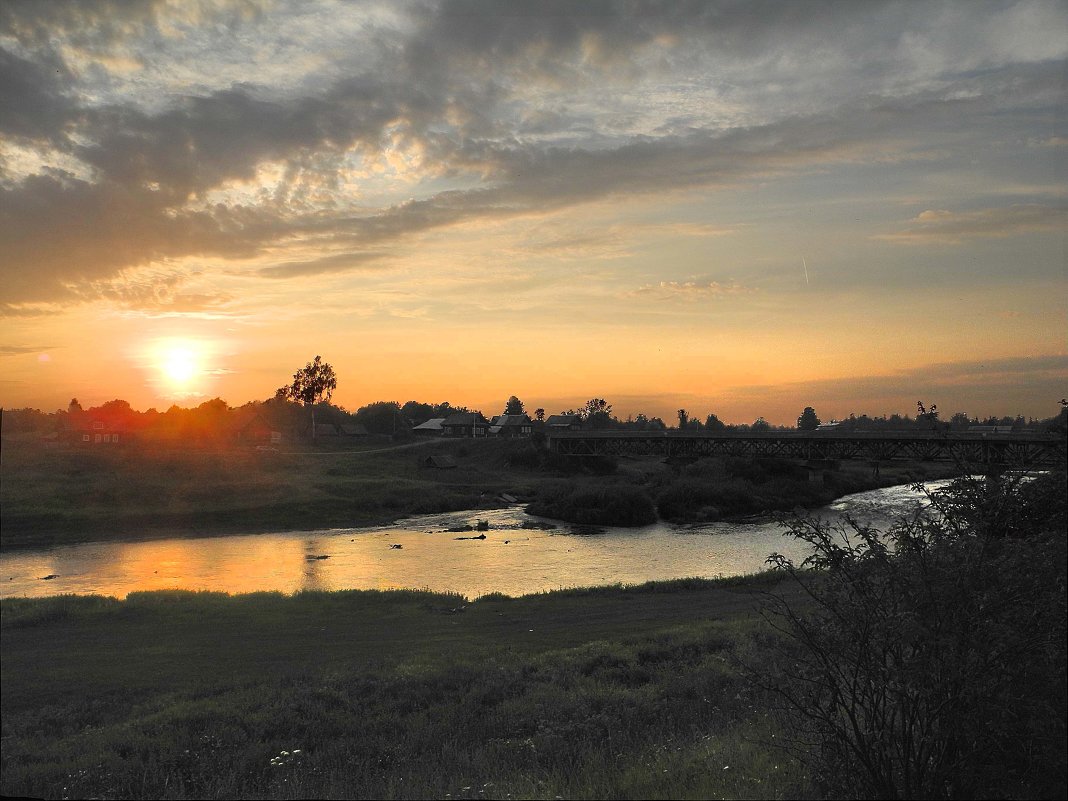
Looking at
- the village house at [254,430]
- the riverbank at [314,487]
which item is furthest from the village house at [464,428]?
the riverbank at [314,487]

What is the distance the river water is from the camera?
3772 centimetres

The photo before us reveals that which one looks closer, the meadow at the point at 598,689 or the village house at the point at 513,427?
the meadow at the point at 598,689

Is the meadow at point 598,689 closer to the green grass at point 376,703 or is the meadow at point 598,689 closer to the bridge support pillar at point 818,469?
the green grass at point 376,703

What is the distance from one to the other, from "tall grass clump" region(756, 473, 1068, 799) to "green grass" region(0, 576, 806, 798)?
1697 mm

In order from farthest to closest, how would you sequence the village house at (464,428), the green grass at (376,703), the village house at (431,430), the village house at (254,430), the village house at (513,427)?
the village house at (431,430) → the village house at (464,428) → the village house at (513,427) → the village house at (254,430) → the green grass at (376,703)

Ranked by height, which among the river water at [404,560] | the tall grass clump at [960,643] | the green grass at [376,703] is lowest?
the river water at [404,560]

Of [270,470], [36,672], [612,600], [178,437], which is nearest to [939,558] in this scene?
[36,672]

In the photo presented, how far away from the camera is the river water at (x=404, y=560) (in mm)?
37719

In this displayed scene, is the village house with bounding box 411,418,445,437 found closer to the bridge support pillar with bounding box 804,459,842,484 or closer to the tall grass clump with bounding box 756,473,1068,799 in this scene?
the bridge support pillar with bounding box 804,459,842,484

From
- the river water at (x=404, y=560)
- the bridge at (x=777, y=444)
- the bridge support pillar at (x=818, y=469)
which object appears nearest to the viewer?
the river water at (x=404, y=560)

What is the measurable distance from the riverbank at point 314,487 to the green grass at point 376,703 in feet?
114

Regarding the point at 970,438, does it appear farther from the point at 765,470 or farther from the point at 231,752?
the point at 231,752

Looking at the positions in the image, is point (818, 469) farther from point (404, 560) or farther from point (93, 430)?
point (93, 430)

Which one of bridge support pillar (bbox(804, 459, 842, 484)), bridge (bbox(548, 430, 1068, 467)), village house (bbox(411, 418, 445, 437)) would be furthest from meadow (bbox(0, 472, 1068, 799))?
village house (bbox(411, 418, 445, 437))
